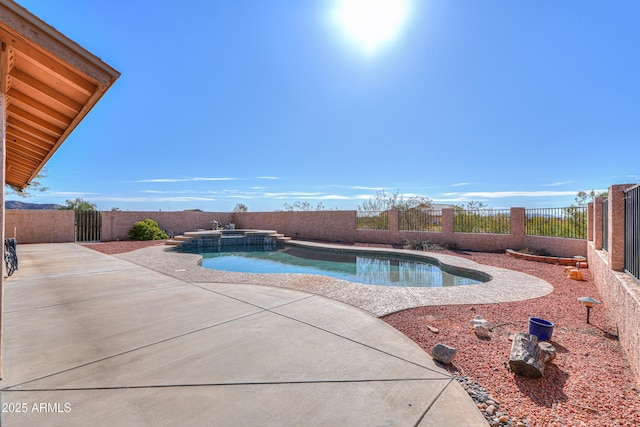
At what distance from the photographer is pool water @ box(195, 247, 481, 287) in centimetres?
835

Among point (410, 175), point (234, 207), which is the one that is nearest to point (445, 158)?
point (410, 175)

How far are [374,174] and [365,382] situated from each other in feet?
58.9

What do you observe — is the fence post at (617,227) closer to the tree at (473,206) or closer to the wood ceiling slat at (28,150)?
the tree at (473,206)

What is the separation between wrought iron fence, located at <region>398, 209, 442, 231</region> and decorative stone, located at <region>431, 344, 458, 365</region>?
39.8 feet

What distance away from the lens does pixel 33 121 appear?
4.56m

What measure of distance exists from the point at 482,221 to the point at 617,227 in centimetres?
883

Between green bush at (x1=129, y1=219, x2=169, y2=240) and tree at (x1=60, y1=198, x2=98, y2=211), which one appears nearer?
green bush at (x1=129, y1=219, x2=169, y2=240)

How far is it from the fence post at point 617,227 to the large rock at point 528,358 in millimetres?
2822

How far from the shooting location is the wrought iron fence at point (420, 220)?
14344 millimetres

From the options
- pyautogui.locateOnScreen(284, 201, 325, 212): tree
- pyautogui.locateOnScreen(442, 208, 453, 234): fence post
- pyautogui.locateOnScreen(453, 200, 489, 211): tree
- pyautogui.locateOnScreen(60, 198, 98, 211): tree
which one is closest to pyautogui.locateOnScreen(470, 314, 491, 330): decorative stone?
pyautogui.locateOnScreen(453, 200, 489, 211): tree

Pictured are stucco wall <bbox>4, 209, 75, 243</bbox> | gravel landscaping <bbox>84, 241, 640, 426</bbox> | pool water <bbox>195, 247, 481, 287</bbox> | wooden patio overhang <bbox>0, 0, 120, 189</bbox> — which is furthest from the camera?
stucco wall <bbox>4, 209, 75, 243</bbox>

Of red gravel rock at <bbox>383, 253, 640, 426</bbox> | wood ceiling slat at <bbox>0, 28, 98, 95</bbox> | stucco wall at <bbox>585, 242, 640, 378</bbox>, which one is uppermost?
wood ceiling slat at <bbox>0, 28, 98, 95</bbox>

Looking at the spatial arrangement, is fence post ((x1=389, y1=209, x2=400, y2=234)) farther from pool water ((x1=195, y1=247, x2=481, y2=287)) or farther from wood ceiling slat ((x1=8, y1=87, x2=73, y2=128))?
wood ceiling slat ((x1=8, y1=87, x2=73, y2=128))

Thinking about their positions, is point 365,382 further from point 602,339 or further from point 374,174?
point 374,174
